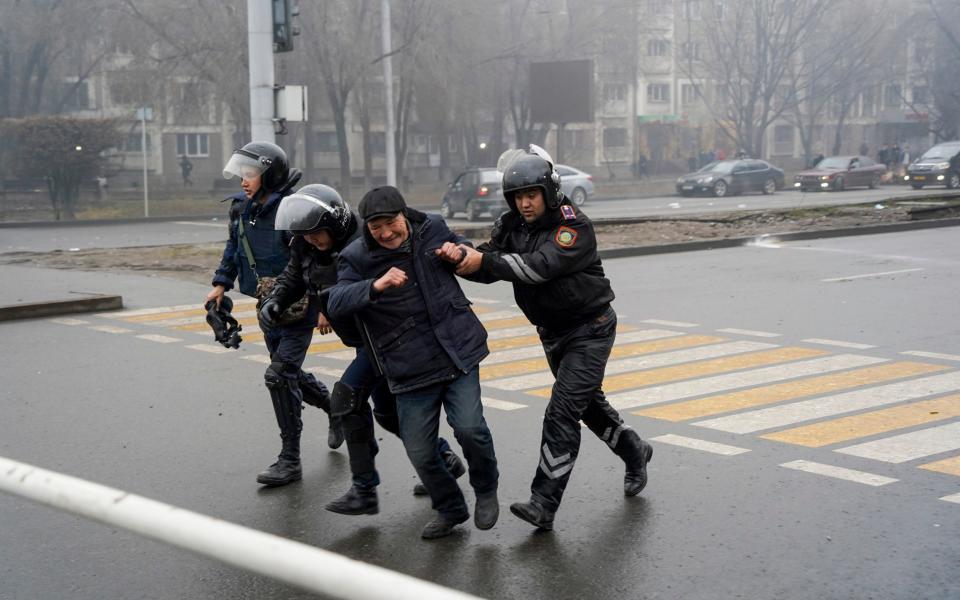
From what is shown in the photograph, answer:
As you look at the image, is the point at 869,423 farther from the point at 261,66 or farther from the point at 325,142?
the point at 325,142

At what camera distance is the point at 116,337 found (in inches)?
453

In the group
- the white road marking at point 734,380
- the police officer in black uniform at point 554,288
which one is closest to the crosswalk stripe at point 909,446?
the white road marking at point 734,380

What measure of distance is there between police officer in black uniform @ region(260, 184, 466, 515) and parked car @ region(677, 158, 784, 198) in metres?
40.5

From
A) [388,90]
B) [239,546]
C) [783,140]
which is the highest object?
[388,90]

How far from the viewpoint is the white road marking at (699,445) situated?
6.75 meters

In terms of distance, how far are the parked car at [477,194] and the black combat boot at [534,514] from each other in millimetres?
25671

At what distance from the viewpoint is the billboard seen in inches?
1591

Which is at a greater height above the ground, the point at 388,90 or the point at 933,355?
the point at 388,90

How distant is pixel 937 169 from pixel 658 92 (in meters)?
47.3

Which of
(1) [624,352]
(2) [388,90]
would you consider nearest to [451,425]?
(1) [624,352]

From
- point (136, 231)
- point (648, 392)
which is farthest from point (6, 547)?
point (136, 231)

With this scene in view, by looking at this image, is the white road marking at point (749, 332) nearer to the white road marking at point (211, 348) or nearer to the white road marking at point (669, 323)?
the white road marking at point (669, 323)

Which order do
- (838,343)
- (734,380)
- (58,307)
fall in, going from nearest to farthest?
(734,380), (838,343), (58,307)

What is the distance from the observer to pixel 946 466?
249 inches
